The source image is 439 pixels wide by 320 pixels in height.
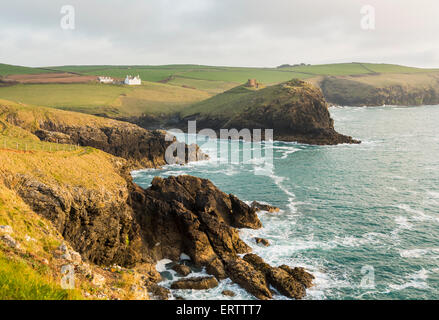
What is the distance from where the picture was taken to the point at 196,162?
83.1m

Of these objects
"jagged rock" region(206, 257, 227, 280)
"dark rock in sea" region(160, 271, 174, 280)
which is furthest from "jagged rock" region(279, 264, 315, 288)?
"dark rock in sea" region(160, 271, 174, 280)

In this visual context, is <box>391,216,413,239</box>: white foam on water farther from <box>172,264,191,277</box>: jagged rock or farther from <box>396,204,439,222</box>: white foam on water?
<box>172,264,191,277</box>: jagged rock

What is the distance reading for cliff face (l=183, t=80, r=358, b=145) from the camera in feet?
365

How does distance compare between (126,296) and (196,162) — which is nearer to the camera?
(126,296)

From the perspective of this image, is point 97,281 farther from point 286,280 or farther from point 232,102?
point 232,102

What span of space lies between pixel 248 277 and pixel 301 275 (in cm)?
532

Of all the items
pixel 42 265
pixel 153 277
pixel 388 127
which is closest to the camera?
pixel 42 265

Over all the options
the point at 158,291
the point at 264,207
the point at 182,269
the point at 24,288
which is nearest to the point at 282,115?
the point at 264,207

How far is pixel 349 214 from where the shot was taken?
47.0 m

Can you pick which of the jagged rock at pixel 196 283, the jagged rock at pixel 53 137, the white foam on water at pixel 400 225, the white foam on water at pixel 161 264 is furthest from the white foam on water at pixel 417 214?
the jagged rock at pixel 53 137
